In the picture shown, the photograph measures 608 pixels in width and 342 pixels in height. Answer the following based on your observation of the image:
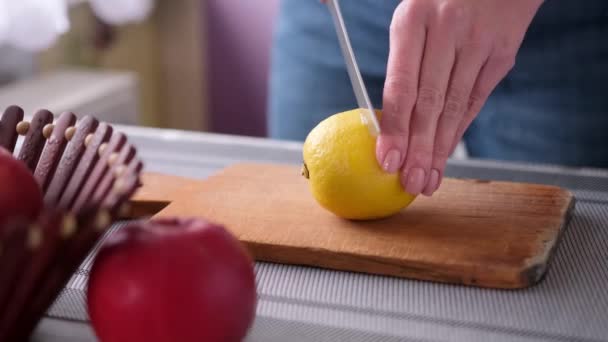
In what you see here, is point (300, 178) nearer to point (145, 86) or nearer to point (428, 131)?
point (428, 131)

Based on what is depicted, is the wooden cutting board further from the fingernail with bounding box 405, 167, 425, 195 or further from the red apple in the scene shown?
the red apple

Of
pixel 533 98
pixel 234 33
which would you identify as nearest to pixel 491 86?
pixel 533 98

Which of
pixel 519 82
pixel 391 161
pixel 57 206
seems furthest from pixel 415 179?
pixel 519 82

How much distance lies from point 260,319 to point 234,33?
2.13 m

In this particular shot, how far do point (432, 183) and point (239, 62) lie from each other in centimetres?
200

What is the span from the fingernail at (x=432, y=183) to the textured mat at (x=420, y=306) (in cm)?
11

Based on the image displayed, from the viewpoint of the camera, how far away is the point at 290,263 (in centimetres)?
70

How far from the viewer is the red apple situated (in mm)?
456

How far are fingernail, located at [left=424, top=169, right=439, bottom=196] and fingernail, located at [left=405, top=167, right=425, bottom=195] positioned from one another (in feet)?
0.06

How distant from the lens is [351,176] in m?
0.71

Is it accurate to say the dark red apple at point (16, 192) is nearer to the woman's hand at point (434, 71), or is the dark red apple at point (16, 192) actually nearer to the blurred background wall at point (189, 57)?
the woman's hand at point (434, 71)

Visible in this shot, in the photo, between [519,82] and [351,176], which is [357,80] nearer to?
[351,176]

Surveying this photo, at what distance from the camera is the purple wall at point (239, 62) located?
8.51 feet

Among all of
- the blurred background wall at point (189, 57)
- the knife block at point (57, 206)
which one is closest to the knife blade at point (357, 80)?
the knife block at point (57, 206)
